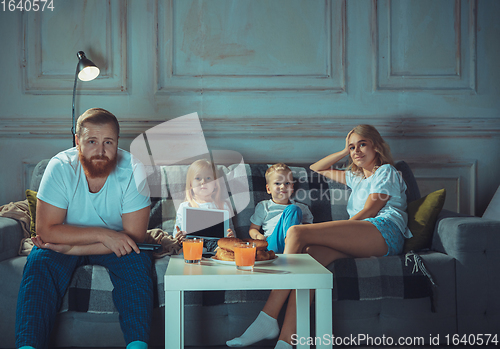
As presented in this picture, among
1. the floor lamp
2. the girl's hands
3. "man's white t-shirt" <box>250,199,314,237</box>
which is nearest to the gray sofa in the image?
the girl's hands

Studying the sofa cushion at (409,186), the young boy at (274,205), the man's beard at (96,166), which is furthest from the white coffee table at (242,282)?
the sofa cushion at (409,186)

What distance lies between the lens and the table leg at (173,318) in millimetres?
1133

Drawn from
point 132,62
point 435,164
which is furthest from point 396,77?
point 132,62

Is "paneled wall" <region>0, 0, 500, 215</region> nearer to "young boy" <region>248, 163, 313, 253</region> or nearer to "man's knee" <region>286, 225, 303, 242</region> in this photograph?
"young boy" <region>248, 163, 313, 253</region>

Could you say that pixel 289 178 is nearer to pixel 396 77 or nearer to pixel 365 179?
pixel 365 179

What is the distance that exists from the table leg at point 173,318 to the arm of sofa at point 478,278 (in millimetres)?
1171

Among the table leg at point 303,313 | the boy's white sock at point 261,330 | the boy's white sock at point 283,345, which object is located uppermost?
the table leg at point 303,313

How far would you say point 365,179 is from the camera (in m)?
2.10

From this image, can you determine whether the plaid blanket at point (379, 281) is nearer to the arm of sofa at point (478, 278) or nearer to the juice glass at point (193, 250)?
the arm of sofa at point (478, 278)

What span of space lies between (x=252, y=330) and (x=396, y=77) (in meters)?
1.84

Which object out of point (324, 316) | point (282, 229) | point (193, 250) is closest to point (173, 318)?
point (193, 250)

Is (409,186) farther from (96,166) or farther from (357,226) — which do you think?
(96,166)

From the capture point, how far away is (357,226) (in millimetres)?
1791

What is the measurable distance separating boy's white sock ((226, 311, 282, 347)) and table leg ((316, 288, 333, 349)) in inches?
15.4
